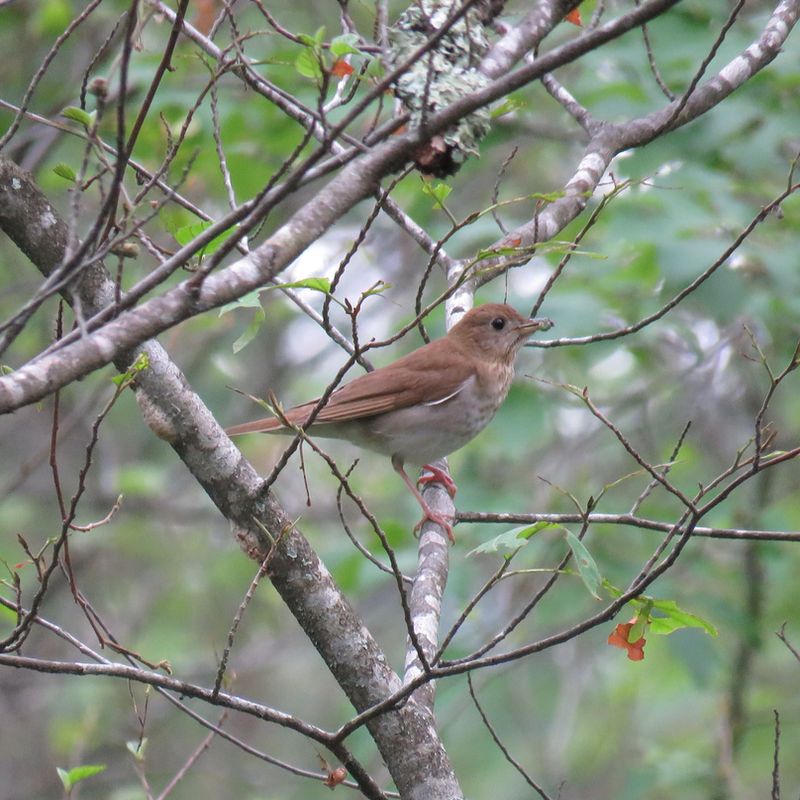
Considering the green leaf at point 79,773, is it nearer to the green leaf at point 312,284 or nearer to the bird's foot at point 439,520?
the green leaf at point 312,284

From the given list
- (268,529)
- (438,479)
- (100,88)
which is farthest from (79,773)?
(438,479)

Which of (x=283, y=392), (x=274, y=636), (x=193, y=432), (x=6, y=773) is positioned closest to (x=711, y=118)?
(x=193, y=432)

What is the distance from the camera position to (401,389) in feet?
19.3

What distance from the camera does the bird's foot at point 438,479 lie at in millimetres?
5531

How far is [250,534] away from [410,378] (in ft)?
8.36

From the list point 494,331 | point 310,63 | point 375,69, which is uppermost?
point 494,331

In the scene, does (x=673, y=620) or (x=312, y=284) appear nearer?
(x=312, y=284)

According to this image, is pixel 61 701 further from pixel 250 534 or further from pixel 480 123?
pixel 480 123

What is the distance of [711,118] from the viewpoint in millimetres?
5855

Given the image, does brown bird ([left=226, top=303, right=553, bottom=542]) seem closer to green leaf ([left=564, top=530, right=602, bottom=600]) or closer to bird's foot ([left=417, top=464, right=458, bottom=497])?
bird's foot ([left=417, top=464, right=458, bottom=497])

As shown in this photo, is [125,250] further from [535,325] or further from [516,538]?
[535,325]

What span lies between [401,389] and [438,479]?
0.61 meters

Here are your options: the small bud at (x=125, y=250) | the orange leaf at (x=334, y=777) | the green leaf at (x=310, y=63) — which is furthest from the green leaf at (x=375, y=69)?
the orange leaf at (x=334, y=777)

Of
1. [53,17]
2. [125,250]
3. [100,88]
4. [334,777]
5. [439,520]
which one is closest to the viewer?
[100,88]
